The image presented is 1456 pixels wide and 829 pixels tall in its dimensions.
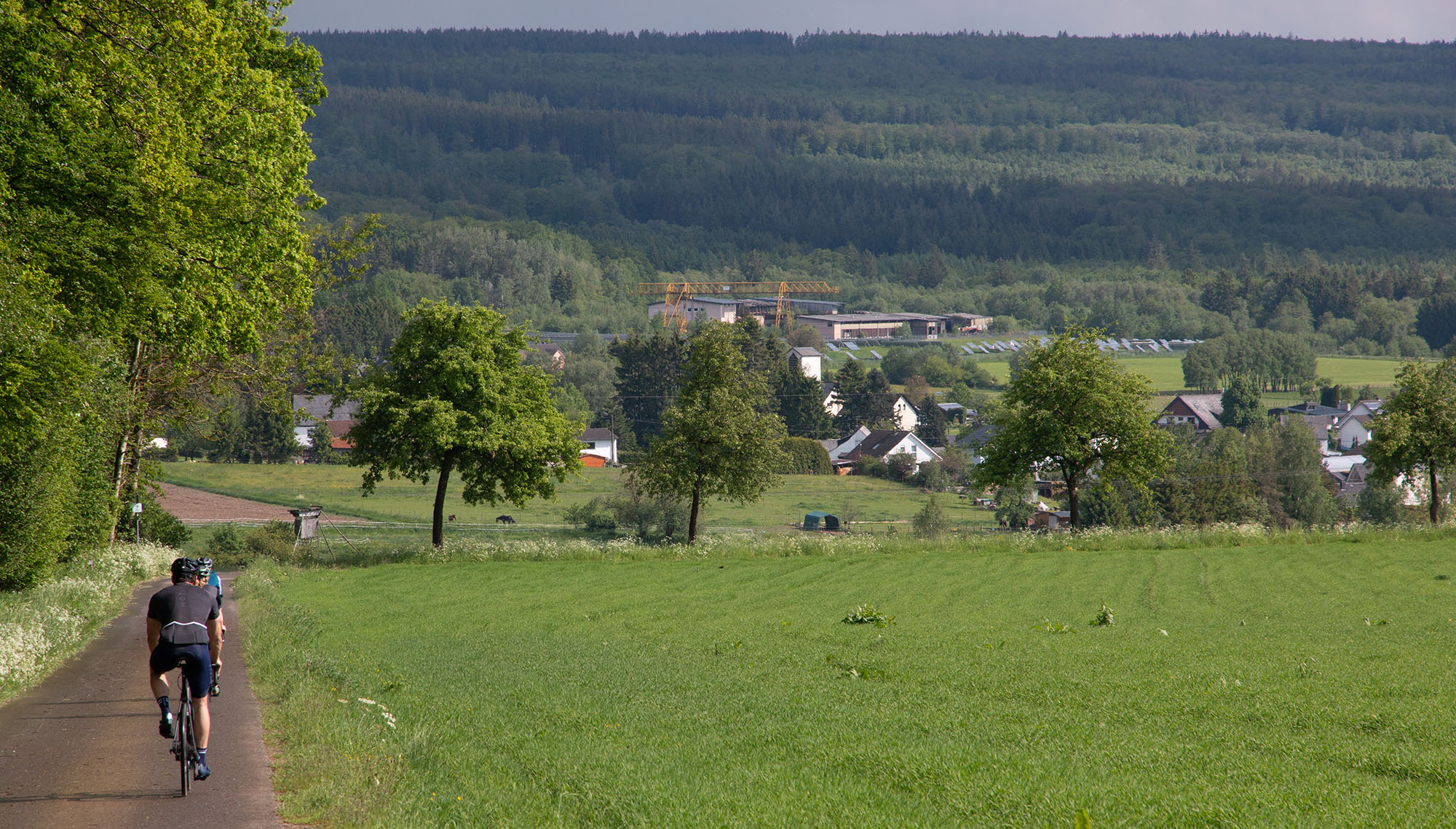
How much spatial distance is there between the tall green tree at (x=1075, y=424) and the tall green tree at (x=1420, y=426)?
1406cm

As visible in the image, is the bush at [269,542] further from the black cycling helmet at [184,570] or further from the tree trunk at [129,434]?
the black cycling helmet at [184,570]

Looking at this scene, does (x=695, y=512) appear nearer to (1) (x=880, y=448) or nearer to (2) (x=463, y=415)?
(2) (x=463, y=415)

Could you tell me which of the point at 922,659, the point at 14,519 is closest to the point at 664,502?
the point at 14,519

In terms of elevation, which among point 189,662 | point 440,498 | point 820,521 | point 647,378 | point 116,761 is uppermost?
point 189,662

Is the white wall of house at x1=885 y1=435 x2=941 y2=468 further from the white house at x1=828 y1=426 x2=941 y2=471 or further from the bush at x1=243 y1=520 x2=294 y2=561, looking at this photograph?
the bush at x1=243 y1=520 x2=294 y2=561

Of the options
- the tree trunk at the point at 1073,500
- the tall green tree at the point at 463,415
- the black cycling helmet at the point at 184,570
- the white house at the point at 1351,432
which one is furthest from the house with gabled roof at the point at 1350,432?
the black cycling helmet at the point at 184,570

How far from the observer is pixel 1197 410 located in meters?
161

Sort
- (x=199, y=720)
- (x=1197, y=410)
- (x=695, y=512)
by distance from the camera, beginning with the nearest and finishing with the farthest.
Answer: (x=199, y=720) → (x=695, y=512) → (x=1197, y=410)

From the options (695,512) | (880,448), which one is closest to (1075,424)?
(695,512)

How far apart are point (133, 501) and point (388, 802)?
40.4 meters

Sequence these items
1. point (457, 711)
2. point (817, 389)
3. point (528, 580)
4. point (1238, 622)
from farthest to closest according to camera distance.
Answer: point (817, 389)
point (528, 580)
point (1238, 622)
point (457, 711)

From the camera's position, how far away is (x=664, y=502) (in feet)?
256

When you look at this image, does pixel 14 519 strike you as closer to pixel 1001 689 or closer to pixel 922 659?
pixel 922 659

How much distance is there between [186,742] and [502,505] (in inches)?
3236
